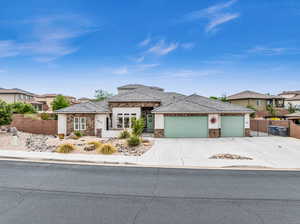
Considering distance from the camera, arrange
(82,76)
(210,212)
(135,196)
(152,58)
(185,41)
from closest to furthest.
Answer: (210,212), (135,196), (185,41), (152,58), (82,76)

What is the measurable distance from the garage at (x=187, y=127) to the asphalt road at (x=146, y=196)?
37.6ft

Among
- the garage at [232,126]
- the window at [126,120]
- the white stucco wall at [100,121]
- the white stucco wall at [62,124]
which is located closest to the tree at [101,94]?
the white stucco wall at [62,124]

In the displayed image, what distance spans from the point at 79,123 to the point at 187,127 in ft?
42.4

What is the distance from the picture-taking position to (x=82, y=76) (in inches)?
1505

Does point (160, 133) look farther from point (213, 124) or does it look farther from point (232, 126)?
point (232, 126)

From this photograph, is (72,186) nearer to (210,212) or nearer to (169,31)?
(210,212)

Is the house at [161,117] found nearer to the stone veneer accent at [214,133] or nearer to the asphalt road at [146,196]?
the stone veneer accent at [214,133]

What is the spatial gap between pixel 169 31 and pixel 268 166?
59.7 ft

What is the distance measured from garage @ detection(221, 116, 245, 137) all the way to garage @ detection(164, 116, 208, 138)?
2.28 meters

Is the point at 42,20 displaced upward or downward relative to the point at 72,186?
upward

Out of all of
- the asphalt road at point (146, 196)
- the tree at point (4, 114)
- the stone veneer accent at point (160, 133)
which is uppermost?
the tree at point (4, 114)

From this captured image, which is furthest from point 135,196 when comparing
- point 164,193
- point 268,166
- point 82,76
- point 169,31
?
point 82,76

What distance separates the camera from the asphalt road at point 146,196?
4566 mm

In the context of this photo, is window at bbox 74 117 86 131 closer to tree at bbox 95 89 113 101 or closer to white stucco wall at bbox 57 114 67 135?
white stucco wall at bbox 57 114 67 135
